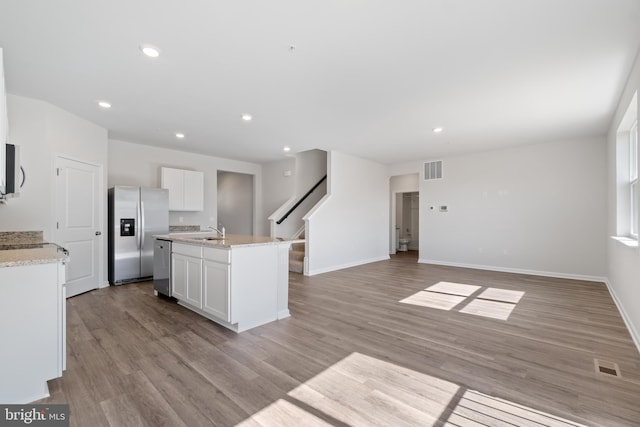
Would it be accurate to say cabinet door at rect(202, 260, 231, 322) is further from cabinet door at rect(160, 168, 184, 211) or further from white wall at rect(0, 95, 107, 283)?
cabinet door at rect(160, 168, 184, 211)

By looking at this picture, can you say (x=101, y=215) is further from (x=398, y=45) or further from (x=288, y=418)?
(x=398, y=45)

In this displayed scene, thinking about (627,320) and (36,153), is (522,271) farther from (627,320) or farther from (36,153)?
(36,153)

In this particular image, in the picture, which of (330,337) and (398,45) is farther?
(330,337)

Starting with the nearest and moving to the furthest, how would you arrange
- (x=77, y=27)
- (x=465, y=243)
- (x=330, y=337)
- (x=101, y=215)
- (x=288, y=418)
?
(x=288, y=418)
(x=77, y=27)
(x=330, y=337)
(x=101, y=215)
(x=465, y=243)

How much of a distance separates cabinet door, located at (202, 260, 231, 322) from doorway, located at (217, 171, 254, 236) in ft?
17.2

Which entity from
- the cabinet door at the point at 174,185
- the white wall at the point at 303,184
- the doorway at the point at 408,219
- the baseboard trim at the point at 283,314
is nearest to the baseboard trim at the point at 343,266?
the white wall at the point at 303,184

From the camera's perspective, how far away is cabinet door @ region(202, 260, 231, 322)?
9.79 ft

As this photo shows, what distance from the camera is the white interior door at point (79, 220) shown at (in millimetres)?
4133

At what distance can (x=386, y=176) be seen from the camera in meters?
8.26

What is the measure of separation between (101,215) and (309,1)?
472 cm

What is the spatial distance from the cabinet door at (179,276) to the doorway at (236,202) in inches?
181

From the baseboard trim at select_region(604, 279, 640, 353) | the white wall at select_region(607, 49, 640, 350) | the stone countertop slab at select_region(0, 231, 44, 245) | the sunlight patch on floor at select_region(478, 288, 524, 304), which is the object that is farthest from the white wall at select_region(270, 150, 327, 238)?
the baseboard trim at select_region(604, 279, 640, 353)

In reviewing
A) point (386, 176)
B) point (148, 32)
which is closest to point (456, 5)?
point (148, 32)

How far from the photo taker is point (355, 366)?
2.33 metres
